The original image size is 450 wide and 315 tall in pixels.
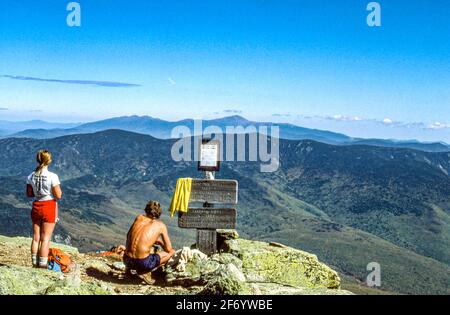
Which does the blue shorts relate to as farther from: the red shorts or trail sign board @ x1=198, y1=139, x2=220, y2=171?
trail sign board @ x1=198, y1=139, x2=220, y2=171

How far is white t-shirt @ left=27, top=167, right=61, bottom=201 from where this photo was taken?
12.2m

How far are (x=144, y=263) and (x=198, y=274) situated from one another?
5.07ft

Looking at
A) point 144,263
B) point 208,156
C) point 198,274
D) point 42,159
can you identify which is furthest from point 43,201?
point 208,156

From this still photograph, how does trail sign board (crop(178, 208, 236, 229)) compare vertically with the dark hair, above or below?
below

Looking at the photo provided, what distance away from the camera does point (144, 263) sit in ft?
43.6

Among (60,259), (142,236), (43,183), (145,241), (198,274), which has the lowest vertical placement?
(198,274)

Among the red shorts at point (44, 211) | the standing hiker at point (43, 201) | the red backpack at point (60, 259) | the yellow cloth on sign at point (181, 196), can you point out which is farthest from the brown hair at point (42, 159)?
the yellow cloth on sign at point (181, 196)

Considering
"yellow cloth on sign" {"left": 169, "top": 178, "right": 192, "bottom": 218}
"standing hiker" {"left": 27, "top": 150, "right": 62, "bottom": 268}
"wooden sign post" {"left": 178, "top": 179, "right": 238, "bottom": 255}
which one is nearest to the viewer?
"standing hiker" {"left": 27, "top": 150, "right": 62, "bottom": 268}

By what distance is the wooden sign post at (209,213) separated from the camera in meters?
16.5

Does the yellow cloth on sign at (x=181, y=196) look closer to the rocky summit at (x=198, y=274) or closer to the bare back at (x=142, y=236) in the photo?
the rocky summit at (x=198, y=274)

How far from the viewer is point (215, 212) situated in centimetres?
1655

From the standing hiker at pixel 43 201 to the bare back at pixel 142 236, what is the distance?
2.02m

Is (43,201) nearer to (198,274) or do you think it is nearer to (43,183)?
(43,183)

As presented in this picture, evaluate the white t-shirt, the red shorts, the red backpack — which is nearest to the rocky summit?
the red backpack
